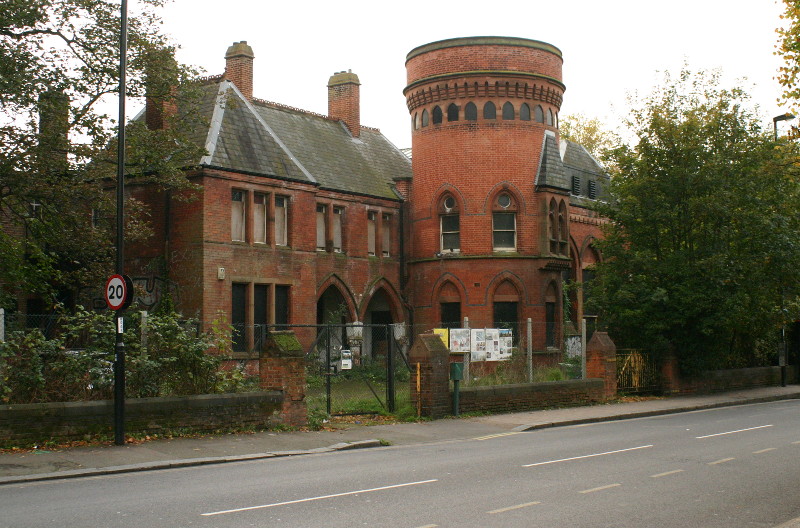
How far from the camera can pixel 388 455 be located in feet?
48.0

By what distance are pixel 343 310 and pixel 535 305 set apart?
7378 millimetres

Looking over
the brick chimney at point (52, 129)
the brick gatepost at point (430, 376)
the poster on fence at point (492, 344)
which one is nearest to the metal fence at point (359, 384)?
the brick gatepost at point (430, 376)

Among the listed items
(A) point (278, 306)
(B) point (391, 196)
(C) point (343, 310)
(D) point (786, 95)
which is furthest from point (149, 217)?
(D) point (786, 95)

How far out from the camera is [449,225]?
116 feet

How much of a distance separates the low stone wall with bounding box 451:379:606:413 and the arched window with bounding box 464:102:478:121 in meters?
13.6

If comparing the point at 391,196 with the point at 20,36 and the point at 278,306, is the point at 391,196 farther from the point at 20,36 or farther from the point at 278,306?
the point at 20,36

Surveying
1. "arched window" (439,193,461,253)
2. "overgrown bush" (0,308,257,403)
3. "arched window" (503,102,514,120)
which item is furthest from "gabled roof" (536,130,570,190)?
"overgrown bush" (0,308,257,403)

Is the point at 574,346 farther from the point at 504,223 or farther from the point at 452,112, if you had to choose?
the point at 452,112

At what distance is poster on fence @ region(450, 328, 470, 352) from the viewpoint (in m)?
24.1

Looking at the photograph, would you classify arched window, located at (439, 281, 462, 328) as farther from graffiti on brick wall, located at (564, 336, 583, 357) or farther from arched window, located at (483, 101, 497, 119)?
arched window, located at (483, 101, 497, 119)

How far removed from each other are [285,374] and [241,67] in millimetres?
19786

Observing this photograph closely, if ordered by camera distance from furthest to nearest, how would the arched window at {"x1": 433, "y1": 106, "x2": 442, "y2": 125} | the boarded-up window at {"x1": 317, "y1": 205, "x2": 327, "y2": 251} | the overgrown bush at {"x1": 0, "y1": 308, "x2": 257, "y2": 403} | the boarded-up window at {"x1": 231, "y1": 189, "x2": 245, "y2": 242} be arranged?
the arched window at {"x1": 433, "y1": 106, "x2": 442, "y2": 125} → the boarded-up window at {"x1": 317, "y1": 205, "x2": 327, "y2": 251} → the boarded-up window at {"x1": 231, "y1": 189, "x2": 245, "y2": 242} → the overgrown bush at {"x1": 0, "y1": 308, "x2": 257, "y2": 403}

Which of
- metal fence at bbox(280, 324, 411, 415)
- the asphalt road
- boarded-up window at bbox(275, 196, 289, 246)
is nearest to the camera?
the asphalt road

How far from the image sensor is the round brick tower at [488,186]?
34562mm
